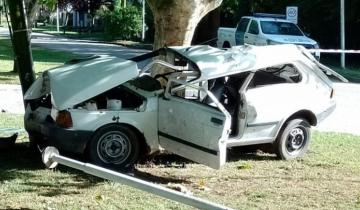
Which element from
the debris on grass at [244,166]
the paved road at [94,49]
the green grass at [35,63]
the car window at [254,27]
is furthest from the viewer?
the paved road at [94,49]

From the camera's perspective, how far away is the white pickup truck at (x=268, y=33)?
2553cm

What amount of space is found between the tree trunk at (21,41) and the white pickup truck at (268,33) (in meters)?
16.9

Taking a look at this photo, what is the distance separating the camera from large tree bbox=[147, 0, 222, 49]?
891 centimetres

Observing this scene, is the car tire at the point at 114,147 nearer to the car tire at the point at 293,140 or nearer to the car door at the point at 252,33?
the car tire at the point at 293,140

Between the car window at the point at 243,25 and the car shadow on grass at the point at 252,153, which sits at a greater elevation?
the car window at the point at 243,25

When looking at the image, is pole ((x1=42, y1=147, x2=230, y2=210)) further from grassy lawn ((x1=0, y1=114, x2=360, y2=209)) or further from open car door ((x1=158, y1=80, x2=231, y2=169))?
open car door ((x1=158, y1=80, x2=231, y2=169))

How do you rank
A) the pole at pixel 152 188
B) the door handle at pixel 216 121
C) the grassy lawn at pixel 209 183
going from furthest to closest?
1. the door handle at pixel 216 121
2. the grassy lawn at pixel 209 183
3. the pole at pixel 152 188

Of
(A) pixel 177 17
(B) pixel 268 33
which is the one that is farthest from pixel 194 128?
(B) pixel 268 33

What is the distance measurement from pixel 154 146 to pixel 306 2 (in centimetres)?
2684

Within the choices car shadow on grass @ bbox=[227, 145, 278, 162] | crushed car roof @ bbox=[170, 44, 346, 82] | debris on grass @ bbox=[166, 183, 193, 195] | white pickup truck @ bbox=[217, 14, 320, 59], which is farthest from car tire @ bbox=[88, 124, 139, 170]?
white pickup truck @ bbox=[217, 14, 320, 59]

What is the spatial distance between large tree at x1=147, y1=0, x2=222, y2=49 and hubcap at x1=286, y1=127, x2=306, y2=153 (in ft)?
6.25

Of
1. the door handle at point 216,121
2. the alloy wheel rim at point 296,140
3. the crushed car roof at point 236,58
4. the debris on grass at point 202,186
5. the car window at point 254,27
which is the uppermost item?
the car window at point 254,27

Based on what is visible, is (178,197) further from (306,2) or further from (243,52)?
(306,2)

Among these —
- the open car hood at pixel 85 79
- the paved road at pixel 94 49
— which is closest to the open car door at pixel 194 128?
the open car hood at pixel 85 79
